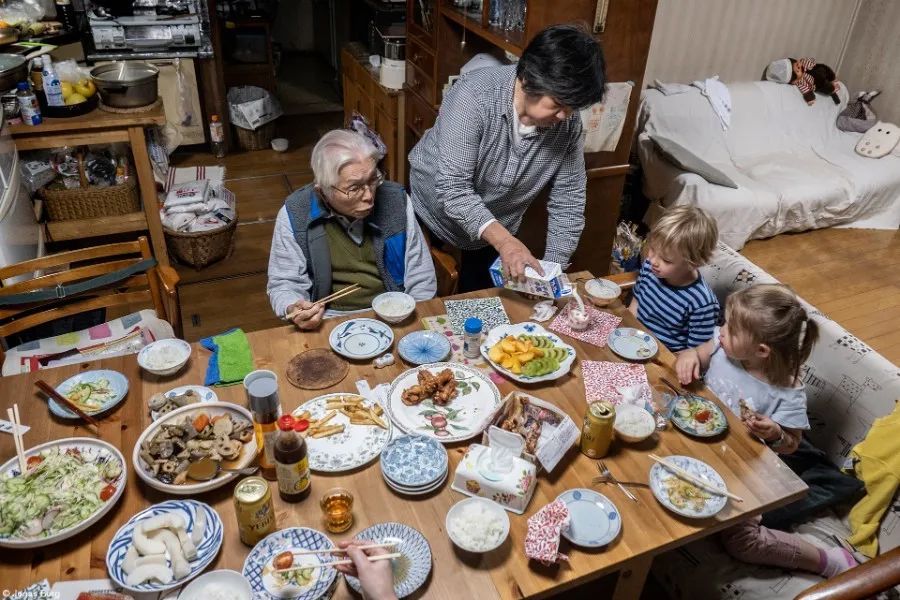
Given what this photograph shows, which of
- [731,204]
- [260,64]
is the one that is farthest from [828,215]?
[260,64]

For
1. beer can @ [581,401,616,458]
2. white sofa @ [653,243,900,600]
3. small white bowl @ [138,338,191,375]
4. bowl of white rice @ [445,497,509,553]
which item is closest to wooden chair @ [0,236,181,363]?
small white bowl @ [138,338,191,375]

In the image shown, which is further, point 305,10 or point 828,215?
point 305,10

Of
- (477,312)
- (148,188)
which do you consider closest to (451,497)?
(477,312)

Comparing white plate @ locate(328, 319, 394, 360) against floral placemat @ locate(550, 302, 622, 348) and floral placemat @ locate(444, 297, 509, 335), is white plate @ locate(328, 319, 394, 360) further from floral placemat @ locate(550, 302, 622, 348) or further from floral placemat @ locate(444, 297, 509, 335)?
floral placemat @ locate(550, 302, 622, 348)

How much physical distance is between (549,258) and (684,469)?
1.08 m

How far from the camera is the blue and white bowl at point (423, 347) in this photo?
1.85 m

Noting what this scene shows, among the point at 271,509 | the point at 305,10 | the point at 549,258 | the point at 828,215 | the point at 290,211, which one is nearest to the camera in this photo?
the point at 271,509

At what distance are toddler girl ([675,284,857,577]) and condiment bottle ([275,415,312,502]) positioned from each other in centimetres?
107

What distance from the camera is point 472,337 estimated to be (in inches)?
72.9

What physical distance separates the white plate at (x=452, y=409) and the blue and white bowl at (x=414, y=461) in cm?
5

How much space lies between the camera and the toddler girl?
68.6 inches

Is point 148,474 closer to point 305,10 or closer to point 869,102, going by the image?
point 869,102

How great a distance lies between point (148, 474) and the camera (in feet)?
4.75

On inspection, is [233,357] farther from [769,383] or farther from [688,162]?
[688,162]
